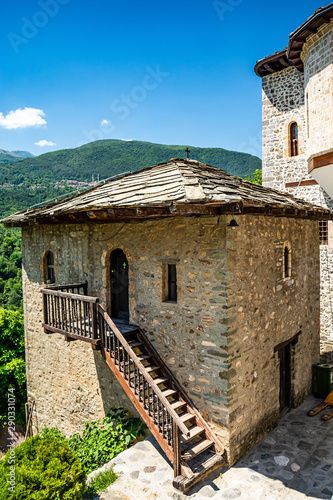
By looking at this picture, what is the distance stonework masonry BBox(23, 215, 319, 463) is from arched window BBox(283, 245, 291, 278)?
239 mm

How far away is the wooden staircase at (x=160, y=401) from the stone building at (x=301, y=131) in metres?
5.46

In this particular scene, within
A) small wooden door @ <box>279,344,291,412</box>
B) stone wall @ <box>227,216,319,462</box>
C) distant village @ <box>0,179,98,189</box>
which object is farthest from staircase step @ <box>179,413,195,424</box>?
distant village @ <box>0,179,98,189</box>

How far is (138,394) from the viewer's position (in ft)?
19.4

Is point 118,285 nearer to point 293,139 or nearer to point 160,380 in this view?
point 160,380

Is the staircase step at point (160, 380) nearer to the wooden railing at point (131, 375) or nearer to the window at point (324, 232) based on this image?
the wooden railing at point (131, 375)

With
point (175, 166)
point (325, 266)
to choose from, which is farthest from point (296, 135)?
point (175, 166)

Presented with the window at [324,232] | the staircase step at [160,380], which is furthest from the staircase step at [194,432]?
the window at [324,232]

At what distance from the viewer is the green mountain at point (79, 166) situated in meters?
37.2

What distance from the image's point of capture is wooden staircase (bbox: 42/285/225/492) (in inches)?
206

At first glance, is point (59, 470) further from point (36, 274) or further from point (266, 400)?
point (36, 274)

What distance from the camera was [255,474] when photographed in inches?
222

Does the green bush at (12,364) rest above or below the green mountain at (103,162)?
below

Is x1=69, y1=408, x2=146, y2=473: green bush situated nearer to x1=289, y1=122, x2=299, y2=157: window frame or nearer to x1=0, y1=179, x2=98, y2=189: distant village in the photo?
x1=289, y1=122, x2=299, y2=157: window frame

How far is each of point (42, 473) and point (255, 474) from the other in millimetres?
3281
